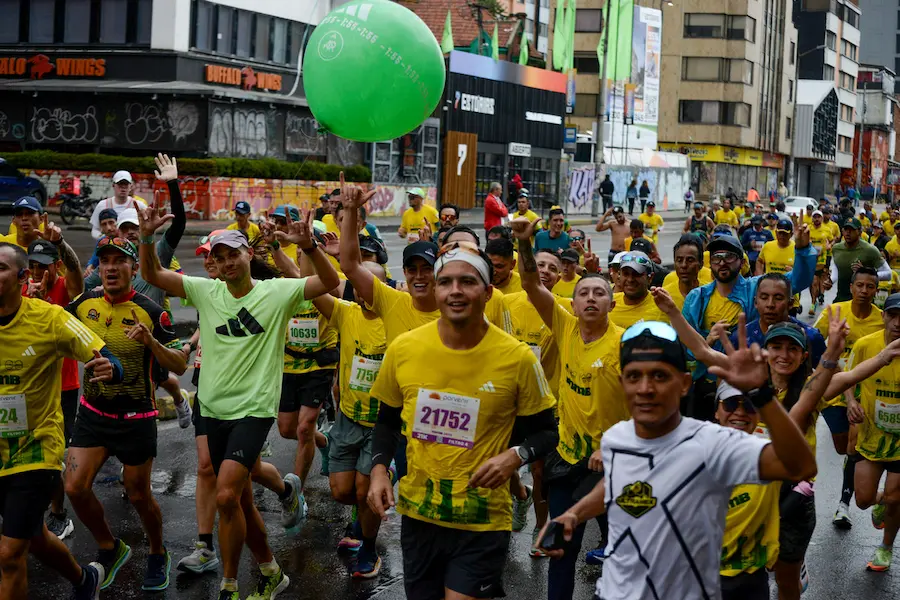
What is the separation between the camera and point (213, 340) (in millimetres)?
6652

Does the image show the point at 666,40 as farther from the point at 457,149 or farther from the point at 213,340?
the point at 213,340

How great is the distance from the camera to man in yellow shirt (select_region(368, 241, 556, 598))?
16.5 feet

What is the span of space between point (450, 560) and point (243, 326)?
2117 mm

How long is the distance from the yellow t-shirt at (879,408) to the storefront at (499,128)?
38389 millimetres

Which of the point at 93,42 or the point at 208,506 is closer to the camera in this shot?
the point at 208,506

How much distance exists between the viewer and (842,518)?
8680 millimetres

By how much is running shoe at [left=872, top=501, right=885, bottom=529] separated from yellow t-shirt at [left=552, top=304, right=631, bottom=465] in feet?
8.56

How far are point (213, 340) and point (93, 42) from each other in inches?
1294

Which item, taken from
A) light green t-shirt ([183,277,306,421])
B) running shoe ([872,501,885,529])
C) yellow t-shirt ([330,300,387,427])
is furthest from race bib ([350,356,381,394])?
running shoe ([872,501,885,529])

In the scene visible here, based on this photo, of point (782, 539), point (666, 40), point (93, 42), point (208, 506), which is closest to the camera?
point (782, 539)

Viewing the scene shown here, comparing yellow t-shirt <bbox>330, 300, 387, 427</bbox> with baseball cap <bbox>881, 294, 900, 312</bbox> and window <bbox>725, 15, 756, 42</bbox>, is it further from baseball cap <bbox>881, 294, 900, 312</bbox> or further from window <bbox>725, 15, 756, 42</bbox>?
window <bbox>725, 15, 756, 42</bbox>

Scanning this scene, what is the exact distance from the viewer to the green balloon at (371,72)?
8.40m

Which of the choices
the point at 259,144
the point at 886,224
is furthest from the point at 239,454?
the point at 259,144

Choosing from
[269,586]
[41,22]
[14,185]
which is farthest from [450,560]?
[41,22]
